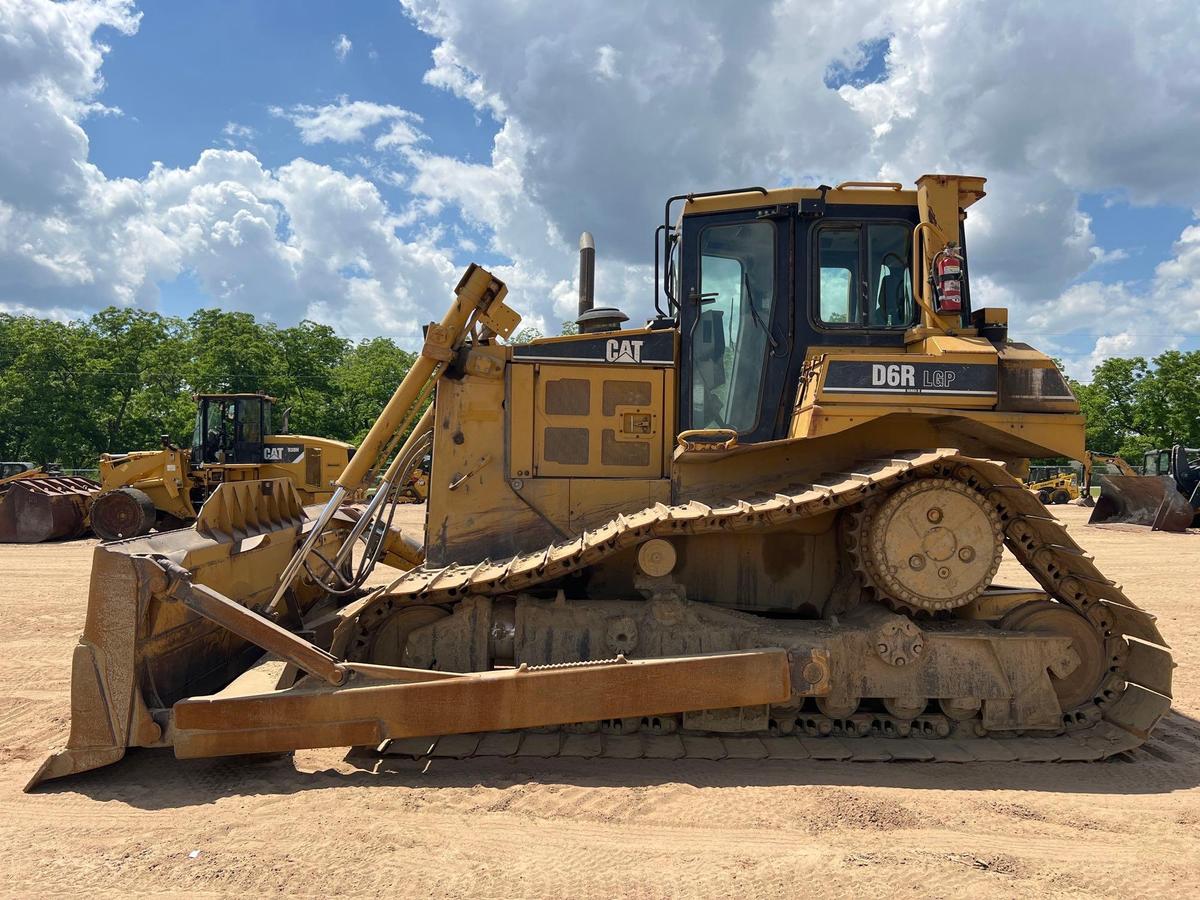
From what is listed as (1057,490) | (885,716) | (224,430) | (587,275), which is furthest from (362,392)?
(885,716)

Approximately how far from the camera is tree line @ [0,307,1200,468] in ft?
124

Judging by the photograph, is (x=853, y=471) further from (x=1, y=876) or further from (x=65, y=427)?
(x=65, y=427)

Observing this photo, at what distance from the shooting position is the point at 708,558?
17.8 feet

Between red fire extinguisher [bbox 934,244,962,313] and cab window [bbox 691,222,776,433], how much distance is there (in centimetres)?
107

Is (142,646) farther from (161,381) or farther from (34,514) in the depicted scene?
(161,381)

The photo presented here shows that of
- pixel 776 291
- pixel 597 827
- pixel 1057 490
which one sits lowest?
pixel 597 827

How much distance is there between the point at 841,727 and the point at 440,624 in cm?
259

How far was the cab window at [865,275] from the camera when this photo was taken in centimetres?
542

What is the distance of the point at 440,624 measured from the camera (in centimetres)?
490

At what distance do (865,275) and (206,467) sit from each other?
1649 centimetres

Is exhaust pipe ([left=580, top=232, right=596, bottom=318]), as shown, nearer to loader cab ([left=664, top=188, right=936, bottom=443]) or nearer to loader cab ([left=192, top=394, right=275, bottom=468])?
loader cab ([left=664, top=188, right=936, bottom=443])

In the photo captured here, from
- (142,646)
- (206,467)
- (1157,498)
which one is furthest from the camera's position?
(1157,498)

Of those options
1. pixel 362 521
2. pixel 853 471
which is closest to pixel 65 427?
pixel 362 521

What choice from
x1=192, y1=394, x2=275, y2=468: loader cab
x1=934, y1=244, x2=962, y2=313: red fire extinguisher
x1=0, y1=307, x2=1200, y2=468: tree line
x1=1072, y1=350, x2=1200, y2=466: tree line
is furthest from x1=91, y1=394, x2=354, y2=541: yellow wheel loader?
x1=1072, y1=350, x2=1200, y2=466: tree line
